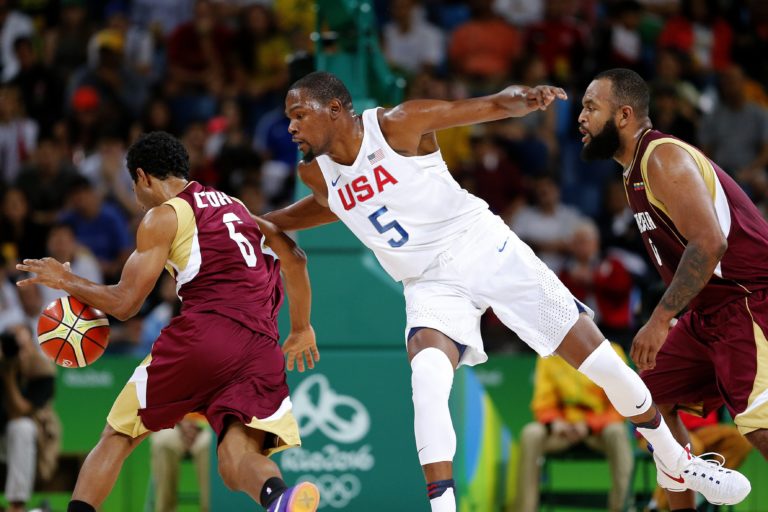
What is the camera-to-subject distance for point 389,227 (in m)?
6.02

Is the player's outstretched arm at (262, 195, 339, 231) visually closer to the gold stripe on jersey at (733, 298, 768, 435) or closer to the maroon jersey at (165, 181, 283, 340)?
the maroon jersey at (165, 181, 283, 340)

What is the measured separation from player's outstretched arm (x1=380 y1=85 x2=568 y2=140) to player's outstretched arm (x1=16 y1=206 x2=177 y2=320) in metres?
1.29

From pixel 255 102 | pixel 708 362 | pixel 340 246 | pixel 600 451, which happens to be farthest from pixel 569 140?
pixel 708 362

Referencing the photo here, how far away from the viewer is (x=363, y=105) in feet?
26.6

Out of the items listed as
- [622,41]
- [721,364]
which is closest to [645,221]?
[721,364]

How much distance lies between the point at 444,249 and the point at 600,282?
5327mm

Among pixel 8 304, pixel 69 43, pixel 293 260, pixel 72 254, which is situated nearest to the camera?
pixel 293 260

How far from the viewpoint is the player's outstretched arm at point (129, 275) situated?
5685 mm

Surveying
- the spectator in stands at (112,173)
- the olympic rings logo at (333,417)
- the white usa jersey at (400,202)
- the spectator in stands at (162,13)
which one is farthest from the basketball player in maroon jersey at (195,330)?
the spectator in stands at (162,13)

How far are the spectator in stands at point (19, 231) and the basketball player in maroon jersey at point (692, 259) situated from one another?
312 inches

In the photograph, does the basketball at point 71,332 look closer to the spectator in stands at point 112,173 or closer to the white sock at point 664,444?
the white sock at point 664,444

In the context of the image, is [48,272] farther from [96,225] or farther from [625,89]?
[96,225]

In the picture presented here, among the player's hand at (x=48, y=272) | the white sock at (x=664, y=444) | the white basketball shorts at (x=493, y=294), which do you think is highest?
the player's hand at (x=48, y=272)

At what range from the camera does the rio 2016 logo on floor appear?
304 inches
